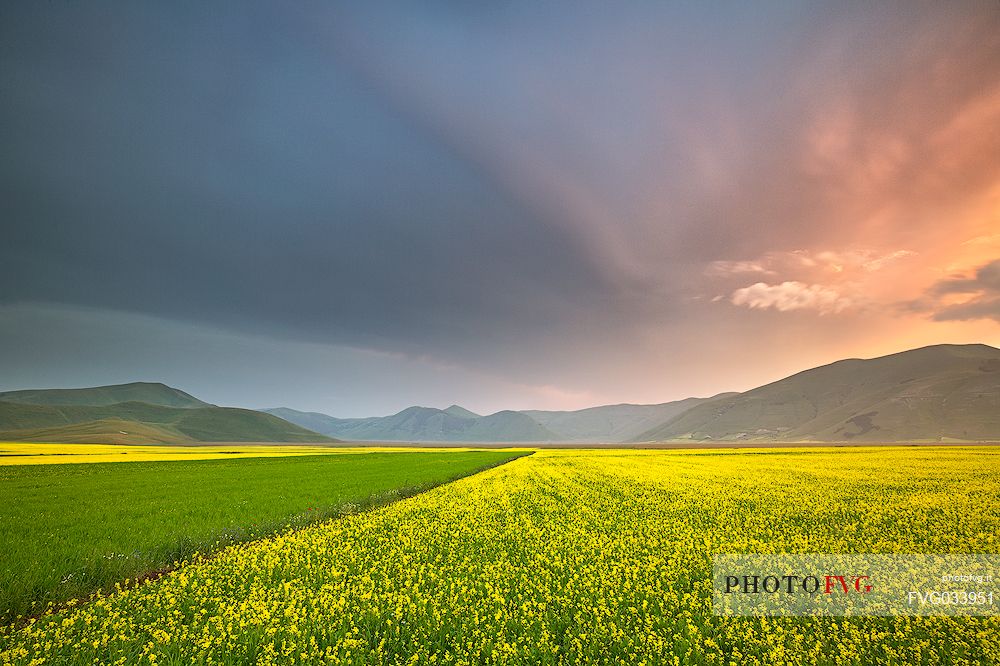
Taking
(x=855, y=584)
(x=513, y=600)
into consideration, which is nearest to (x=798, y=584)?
(x=855, y=584)

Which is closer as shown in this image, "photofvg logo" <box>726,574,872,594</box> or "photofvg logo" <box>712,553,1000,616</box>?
"photofvg logo" <box>712,553,1000,616</box>

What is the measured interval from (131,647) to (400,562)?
18.2ft

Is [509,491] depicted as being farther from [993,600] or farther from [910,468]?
[910,468]

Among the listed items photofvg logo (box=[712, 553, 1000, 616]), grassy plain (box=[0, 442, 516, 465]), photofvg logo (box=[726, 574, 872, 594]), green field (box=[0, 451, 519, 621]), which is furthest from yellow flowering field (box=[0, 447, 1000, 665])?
grassy plain (box=[0, 442, 516, 465])

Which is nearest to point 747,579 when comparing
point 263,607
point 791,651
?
point 791,651

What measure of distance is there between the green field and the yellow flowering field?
6.71 ft

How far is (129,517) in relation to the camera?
17906 millimetres

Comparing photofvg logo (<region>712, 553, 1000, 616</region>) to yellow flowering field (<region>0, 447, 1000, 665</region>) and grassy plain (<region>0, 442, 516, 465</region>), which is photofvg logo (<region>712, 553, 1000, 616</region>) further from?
grassy plain (<region>0, 442, 516, 465</region>)

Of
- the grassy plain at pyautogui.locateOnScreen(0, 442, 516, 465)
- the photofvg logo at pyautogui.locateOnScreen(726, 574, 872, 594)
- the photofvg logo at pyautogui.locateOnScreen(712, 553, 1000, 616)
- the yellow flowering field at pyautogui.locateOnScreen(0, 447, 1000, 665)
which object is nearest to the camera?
the yellow flowering field at pyautogui.locateOnScreen(0, 447, 1000, 665)

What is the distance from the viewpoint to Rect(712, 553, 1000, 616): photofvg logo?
8102 millimetres

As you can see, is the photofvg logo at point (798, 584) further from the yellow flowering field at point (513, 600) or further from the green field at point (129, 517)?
the green field at point (129, 517)

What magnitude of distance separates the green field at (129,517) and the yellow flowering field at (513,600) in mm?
2045

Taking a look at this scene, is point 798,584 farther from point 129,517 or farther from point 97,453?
point 97,453

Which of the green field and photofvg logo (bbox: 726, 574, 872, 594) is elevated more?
photofvg logo (bbox: 726, 574, 872, 594)
